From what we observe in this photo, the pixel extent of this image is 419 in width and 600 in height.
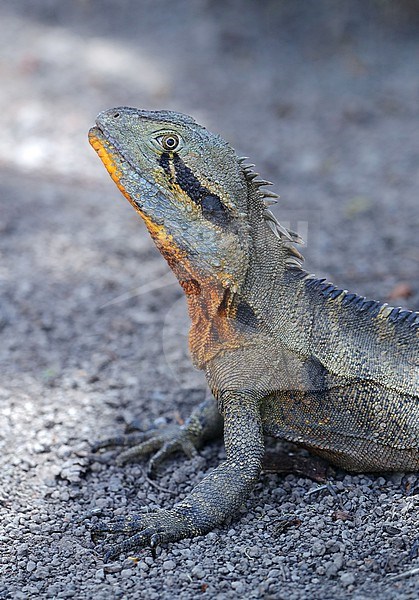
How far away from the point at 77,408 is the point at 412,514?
264 centimetres

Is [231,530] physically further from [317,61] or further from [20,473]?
[317,61]

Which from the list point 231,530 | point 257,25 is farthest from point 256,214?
point 257,25

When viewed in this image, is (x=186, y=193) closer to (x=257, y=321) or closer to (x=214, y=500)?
(x=257, y=321)

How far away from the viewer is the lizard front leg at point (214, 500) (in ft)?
14.0

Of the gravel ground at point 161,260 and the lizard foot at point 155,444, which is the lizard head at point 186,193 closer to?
the lizard foot at point 155,444

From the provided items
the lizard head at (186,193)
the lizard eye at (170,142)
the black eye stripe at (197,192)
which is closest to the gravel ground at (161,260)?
the lizard head at (186,193)

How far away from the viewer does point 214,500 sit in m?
4.39

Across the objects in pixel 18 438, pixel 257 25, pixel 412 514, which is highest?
pixel 257 25

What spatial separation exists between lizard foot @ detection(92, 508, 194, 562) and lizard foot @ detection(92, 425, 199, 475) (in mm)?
860

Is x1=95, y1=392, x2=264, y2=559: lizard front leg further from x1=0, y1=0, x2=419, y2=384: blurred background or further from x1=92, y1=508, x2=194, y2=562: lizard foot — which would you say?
x1=0, y1=0, x2=419, y2=384: blurred background

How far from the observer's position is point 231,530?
4.41 m

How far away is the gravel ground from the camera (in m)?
4.13

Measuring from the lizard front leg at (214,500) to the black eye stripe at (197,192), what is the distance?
1.13m

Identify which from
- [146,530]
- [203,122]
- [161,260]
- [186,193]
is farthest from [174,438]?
[203,122]
